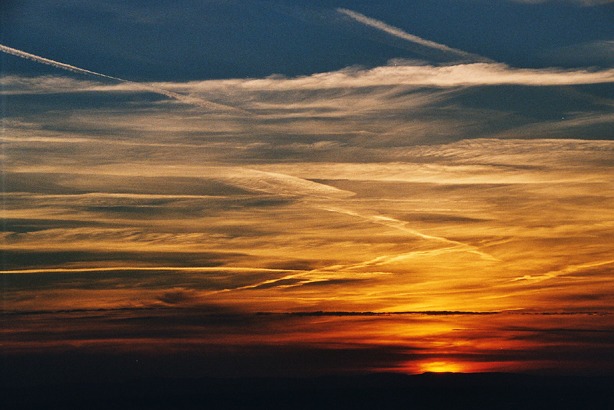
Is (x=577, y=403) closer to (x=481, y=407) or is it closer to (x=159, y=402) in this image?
(x=481, y=407)

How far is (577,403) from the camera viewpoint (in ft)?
282

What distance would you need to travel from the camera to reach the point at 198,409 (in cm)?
9031

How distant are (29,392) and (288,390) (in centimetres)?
2382

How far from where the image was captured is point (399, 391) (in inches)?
3469

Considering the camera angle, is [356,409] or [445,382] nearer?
[445,382]

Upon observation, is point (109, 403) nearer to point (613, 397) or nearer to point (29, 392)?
point (29, 392)

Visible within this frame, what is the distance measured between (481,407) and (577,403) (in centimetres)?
992

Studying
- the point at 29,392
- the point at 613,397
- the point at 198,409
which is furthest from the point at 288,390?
the point at 613,397

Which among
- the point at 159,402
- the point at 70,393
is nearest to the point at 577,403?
the point at 159,402

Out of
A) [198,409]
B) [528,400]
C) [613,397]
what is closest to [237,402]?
[198,409]

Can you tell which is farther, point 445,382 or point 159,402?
point 159,402

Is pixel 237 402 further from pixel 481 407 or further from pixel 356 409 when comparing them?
pixel 481 407

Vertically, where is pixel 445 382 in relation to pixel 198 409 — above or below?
above

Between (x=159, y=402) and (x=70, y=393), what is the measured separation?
10043 mm
